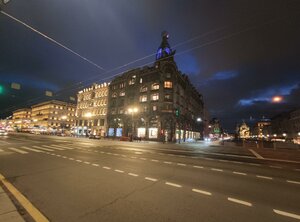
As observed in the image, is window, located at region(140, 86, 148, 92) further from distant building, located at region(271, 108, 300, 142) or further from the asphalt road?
distant building, located at region(271, 108, 300, 142)

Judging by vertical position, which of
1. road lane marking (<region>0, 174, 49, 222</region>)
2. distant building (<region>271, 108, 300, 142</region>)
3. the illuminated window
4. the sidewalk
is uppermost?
the illuminated window

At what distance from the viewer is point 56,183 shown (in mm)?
7012

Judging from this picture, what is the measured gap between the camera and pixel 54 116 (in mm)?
106500

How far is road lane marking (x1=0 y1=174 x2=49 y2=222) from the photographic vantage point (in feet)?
14.1

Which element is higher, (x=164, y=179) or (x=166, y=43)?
(x=166, y=43)

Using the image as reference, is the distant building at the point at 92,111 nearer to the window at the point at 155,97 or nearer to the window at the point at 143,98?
the window at the point at 143,98

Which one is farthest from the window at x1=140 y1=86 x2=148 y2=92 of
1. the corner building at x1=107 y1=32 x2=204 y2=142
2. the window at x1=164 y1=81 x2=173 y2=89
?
the window at x1=164 y1=81 x2=173 y2=89

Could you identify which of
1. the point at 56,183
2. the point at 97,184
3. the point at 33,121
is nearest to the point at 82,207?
the point at 97,184

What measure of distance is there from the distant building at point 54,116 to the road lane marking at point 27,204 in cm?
10231

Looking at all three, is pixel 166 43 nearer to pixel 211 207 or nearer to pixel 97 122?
pixel 97 122

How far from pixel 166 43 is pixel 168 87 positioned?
2341 cm

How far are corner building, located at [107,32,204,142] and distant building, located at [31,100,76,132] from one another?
177ft

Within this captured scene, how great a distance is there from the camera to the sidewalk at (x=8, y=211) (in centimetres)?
404

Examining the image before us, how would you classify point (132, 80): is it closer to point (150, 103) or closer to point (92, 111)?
point (150, 103)
